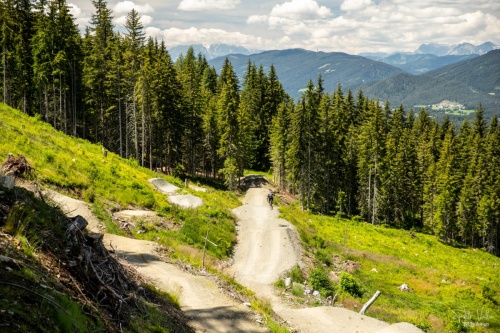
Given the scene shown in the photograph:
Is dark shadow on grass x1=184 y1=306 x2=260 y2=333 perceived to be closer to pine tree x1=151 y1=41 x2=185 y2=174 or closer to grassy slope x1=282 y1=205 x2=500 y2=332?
grassy slope x1=282 y1=205 x2=500 y2=332

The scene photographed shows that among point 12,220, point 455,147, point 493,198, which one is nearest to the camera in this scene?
Answer: point 12,220

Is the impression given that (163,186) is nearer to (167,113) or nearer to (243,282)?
(243,282)

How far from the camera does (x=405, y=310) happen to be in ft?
77.7

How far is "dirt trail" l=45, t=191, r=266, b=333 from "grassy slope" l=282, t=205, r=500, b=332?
10.9 m

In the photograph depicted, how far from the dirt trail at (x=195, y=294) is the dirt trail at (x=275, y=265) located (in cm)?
412

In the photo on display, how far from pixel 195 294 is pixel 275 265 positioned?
1130 cm

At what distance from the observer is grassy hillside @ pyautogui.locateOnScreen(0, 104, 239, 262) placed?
77.8 feet

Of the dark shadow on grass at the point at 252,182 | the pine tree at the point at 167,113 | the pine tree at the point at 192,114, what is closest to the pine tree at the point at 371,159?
the dark shadow on grass at the point at 252,182

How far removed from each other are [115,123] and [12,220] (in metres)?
58.0

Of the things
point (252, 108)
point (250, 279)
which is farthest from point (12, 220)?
point (252, 108)

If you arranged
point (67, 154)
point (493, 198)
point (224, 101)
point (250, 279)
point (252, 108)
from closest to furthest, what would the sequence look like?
point (250, 279), point (67, 154), point (224, 101), point (493, 198), point (252, 108)

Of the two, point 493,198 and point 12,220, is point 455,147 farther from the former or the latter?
point 12,220

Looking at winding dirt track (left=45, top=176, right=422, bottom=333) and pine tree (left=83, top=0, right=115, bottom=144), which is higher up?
pine tree (left=83, top=0, right=115, bottom=144)

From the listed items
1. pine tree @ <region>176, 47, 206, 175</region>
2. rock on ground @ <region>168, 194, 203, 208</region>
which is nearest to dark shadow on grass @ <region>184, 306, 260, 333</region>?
rock on ground @ <region>168, 194, 203, 208</region>
